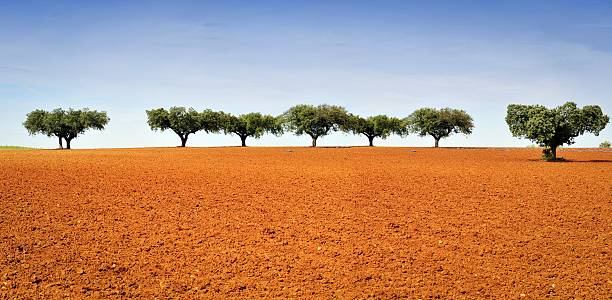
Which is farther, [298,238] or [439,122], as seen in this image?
[439,122]

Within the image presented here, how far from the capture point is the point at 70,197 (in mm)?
20375

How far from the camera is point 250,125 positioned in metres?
99.9

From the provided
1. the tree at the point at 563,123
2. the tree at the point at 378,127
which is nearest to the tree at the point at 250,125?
the tree at the point at 378,127

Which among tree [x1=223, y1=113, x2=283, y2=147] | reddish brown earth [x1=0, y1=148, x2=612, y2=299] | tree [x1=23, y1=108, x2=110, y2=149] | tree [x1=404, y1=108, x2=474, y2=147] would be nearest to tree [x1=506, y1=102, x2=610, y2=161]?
reddish brown earth [x1=0, y1=148, x2=612, y2=299]

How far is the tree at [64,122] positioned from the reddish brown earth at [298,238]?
2687 inches

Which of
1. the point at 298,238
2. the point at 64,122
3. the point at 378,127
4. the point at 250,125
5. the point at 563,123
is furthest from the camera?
the point at 378,127

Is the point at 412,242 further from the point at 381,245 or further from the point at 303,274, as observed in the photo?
the point at 303,274

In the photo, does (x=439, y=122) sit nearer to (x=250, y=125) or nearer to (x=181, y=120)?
(x=250, y=125)

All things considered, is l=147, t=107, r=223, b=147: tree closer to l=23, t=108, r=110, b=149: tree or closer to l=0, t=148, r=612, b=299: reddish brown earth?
l=23, t=108, r=110, b=149: tree

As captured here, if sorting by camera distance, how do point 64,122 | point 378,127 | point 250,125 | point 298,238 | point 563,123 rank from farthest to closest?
point 378,127 < point 250,125 < point 64,122 < point 563,123 < point 298,238

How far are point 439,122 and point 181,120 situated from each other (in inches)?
1940

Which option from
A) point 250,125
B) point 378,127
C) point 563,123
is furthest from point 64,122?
point 563,123

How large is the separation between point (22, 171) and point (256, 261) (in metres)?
19.1

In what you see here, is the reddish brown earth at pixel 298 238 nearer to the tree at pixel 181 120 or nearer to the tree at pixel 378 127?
the tree at pixel 181 120
